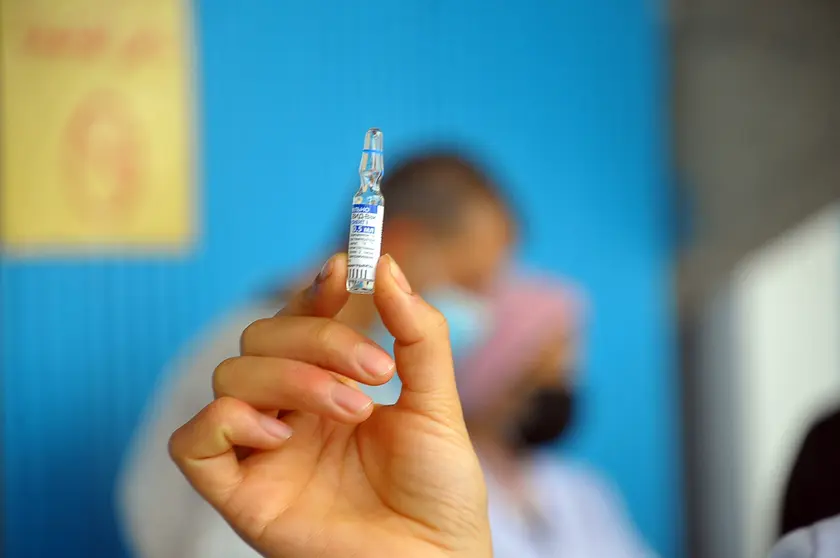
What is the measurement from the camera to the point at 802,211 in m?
1.30

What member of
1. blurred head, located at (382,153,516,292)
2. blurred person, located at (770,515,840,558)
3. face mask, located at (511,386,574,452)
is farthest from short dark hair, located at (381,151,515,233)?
blurred person, located at (770,515,840,558)

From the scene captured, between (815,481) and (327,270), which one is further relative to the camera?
(815,481)

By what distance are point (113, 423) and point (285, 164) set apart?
524 mm

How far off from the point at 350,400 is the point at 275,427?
0.05m

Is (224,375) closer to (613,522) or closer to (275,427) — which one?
(275,427)

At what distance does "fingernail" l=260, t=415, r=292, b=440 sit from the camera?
41 cm

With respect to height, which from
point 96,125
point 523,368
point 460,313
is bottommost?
point 523,368

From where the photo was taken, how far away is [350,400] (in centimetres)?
40

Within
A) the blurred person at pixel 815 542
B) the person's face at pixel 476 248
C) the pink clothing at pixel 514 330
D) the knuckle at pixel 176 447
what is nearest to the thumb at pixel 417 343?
the knuckle at pixel 176 447

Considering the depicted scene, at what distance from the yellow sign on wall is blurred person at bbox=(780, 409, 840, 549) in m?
0.99

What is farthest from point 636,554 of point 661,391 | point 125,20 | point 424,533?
point 125,20

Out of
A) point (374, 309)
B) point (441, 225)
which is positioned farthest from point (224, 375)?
point (441, 225)

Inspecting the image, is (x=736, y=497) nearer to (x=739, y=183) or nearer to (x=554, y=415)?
(x=554, y=415)

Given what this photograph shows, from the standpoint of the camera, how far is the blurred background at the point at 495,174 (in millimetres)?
1168
